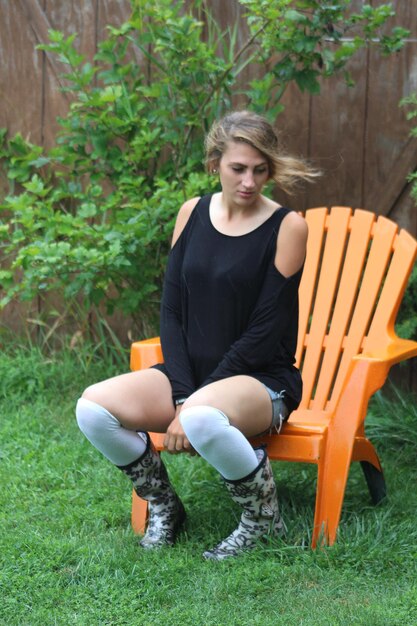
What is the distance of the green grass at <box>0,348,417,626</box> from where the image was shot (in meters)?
2.93

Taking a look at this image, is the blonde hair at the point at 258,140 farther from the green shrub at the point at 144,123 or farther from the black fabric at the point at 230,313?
the green shrub at the point at 144,123

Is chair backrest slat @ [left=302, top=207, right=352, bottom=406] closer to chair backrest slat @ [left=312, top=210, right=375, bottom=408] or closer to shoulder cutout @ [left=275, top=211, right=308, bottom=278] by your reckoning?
chair backrest slat @ [left=312, top=210, right=375, bottom=408]

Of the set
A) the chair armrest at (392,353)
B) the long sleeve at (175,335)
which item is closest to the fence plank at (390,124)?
the chair armrest at (392,353)

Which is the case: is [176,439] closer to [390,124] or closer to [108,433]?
[108,433]

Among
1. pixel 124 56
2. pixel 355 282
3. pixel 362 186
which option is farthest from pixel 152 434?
pixel 124 56

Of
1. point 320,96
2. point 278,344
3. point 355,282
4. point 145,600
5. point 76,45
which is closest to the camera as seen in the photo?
point 145,600

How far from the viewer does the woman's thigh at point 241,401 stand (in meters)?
3.22

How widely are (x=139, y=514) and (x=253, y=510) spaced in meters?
0.51

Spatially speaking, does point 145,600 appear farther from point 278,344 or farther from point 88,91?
point 88,91

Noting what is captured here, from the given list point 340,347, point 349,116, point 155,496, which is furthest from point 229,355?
point 349,116

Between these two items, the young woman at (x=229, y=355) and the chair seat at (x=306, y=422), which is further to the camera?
the chair seat at (x=306, y=422)

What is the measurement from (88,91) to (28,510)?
7.29 feet

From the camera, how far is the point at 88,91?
5039 mm

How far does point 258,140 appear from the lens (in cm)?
336
